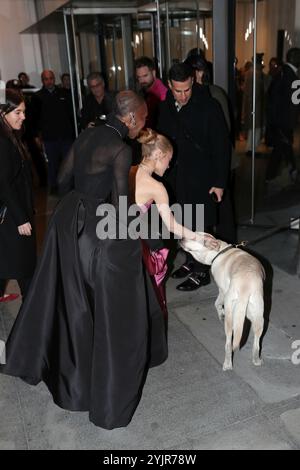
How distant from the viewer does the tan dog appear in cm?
277

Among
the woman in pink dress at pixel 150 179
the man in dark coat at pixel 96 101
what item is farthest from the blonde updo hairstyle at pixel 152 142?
the man in dark coat at pixel 96 101

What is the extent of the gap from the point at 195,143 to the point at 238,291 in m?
1.55

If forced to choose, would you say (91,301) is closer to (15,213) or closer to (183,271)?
(15,213)

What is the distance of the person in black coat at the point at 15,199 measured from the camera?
3.11 meters

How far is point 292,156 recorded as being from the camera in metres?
6.95

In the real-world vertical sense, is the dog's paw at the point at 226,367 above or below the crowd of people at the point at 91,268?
below

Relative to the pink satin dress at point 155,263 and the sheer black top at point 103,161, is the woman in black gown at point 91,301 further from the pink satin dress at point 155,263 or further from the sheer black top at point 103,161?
the pink satin dress at point 155,263

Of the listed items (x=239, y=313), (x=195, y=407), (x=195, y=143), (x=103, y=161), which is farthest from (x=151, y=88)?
(x=195, y=407)

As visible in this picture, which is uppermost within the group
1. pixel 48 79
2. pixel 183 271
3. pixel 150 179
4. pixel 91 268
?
pixel 48 79

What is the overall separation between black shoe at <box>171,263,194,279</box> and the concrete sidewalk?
97cm

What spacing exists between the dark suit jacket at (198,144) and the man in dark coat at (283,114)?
9.62ft

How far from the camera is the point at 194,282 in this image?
165 inches

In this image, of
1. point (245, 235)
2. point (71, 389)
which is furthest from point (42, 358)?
point (245, 235)
